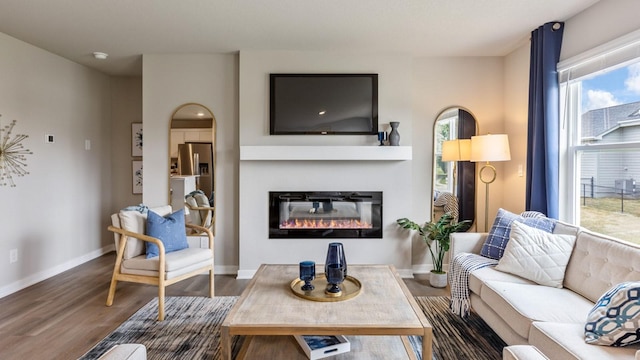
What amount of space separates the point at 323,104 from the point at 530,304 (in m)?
2.69

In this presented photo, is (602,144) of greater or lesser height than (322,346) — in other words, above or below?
above

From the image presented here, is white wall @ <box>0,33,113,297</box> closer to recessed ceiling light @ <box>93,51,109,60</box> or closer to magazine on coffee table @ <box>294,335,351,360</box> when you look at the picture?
recessed ceiling light @ <box>93,51,109,60</box>

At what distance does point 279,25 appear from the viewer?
10.4 ft

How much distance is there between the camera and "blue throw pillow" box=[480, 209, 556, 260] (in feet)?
8.88

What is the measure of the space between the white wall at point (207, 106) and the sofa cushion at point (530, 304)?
9.13ft

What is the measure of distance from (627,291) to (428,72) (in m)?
3.05

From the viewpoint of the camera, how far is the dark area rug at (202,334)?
230 centimetres

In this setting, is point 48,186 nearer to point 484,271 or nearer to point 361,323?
point 361,323

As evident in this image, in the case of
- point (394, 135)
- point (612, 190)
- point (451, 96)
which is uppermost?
A: point (451, 96)

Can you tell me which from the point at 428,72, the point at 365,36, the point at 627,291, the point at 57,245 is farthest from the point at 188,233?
the point at 627,291

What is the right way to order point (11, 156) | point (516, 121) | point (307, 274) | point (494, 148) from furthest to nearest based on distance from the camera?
1. point (516, 121)
2. point (11, 156)
3. point (494, 148)
4. point (307, 274)

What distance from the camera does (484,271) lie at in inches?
101

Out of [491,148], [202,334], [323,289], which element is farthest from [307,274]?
[491,148]

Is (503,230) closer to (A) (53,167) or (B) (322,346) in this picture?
(B) (322,346)
